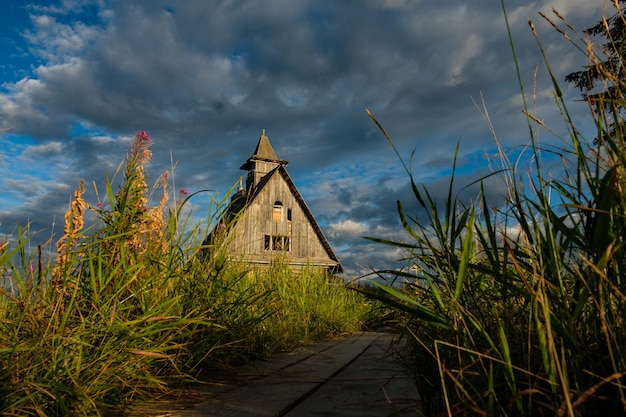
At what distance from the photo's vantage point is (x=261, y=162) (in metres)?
26.0

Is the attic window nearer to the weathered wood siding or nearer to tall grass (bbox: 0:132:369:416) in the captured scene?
the weathered wood siding

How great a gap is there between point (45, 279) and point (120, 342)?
0.51 meters

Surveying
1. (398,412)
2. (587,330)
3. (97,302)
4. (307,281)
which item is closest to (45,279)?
(97,302)

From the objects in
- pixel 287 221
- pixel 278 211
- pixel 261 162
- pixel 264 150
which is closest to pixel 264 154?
pixel 264 150

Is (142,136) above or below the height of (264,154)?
below

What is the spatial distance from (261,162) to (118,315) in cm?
2396

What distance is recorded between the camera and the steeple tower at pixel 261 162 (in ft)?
84.3

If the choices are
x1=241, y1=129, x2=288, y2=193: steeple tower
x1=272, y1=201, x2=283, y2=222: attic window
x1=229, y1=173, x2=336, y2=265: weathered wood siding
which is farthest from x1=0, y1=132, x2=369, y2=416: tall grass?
x1=241, y1=129, x2=288, y2=193: steeple tower

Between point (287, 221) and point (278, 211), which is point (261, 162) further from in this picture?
point (287, 221)

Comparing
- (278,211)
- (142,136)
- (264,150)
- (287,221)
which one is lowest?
(142,136)

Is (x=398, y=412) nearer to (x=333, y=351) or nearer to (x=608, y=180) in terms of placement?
(x=608, y=180)

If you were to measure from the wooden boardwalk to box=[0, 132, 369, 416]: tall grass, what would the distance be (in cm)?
18

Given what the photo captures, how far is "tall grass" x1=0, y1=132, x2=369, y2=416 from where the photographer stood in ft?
5.89

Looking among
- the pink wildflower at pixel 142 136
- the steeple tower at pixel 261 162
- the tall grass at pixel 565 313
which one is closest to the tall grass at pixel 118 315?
the pink wildflower at pixel 142 136
